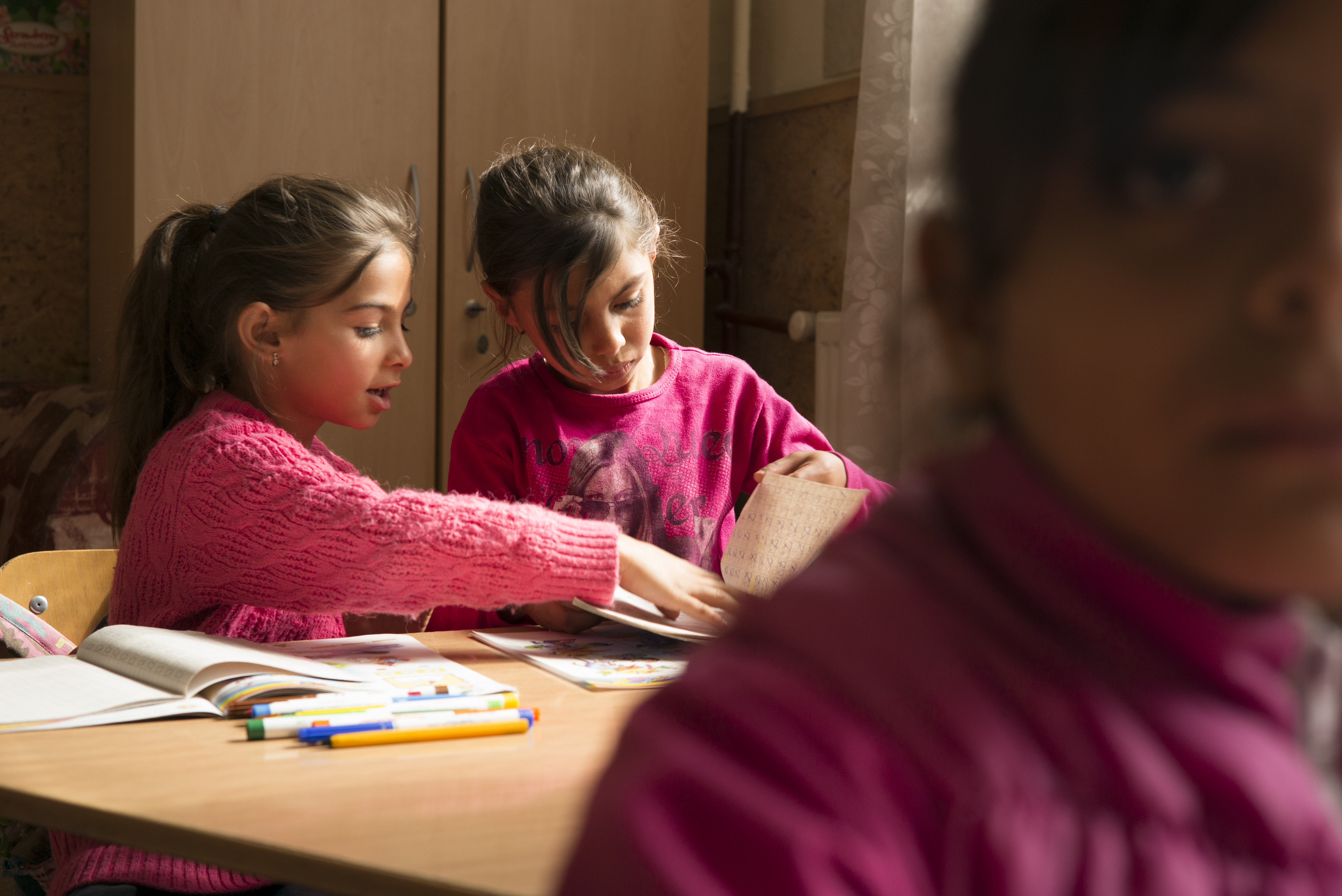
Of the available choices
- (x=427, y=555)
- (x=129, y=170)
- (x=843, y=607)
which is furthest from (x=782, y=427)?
(x=129, y=170)

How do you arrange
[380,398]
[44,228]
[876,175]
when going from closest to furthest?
[380,398], [876,175], [44,228]

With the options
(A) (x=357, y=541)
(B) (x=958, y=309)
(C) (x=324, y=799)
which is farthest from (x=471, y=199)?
(B) (x=958, y=309)

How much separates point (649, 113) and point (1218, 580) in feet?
7.14

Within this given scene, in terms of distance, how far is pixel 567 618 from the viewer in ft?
3.37

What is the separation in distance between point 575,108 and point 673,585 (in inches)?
59.2

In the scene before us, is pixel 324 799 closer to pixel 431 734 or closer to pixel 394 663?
pixel 431 734

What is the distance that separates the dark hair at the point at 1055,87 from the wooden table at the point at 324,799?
0.83 feet

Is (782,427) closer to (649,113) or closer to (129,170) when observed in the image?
(649,113)

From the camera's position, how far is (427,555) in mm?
889

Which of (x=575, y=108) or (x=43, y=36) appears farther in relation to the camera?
(x=43, y=36)

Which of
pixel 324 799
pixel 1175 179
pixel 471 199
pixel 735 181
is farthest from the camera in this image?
pixel 735 181

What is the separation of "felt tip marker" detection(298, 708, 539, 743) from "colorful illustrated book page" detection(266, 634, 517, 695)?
0.05 m

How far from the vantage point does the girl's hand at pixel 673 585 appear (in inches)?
36.3

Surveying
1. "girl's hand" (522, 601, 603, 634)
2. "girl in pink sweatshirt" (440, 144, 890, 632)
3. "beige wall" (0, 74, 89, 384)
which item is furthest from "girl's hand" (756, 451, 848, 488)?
"beige wall" (0, 74, 89, 384)
